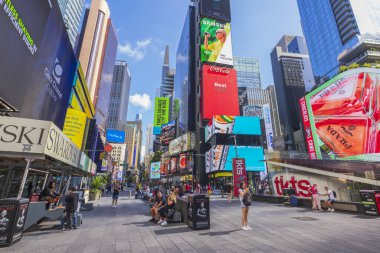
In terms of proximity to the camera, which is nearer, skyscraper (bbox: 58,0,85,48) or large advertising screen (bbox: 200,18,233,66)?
large advertising screen (bbox: 200,18,233,66)

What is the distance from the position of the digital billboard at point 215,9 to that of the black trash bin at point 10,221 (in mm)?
76834

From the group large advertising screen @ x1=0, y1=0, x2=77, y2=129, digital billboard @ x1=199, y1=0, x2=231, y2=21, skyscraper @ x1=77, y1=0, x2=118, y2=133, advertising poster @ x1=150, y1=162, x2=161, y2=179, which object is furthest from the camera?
skyscraper @ x1=77, y1=0, x2=118, y2=133

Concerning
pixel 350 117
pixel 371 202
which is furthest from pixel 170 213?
pixel 350 117

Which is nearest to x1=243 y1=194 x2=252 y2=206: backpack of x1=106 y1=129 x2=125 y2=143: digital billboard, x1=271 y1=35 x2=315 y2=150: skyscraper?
x1=106 y1=129 x2=125 y2=143: digital billboard

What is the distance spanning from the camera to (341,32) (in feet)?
281

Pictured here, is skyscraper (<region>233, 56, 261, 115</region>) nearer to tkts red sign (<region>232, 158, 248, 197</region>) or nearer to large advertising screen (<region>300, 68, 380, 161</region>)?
large advertising screen (<region>300, 68, 380, 161</region>)

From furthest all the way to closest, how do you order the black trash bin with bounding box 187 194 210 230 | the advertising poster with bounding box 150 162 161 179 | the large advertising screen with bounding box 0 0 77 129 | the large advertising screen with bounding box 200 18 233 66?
the advertising poster with bounding box 150 162 161 179 < the large advertising screen with bounding box 200 18 233 66 < the large advertising screen with bounding box 0 0 77 129 < the black trash bin with bounding box 187 194 210 230

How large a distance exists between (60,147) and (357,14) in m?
115

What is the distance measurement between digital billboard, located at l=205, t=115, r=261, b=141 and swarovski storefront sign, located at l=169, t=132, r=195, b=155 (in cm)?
918

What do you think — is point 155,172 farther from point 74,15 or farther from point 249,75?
point 74,15

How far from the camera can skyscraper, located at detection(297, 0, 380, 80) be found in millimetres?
67375

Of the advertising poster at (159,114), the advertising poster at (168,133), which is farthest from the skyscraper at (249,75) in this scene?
the advertising poster at (168,133)

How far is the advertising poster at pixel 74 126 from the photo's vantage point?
2145cm

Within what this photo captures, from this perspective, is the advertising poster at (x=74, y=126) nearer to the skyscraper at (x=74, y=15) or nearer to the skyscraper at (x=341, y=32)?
the skyscraper at (x=341, y=32)
